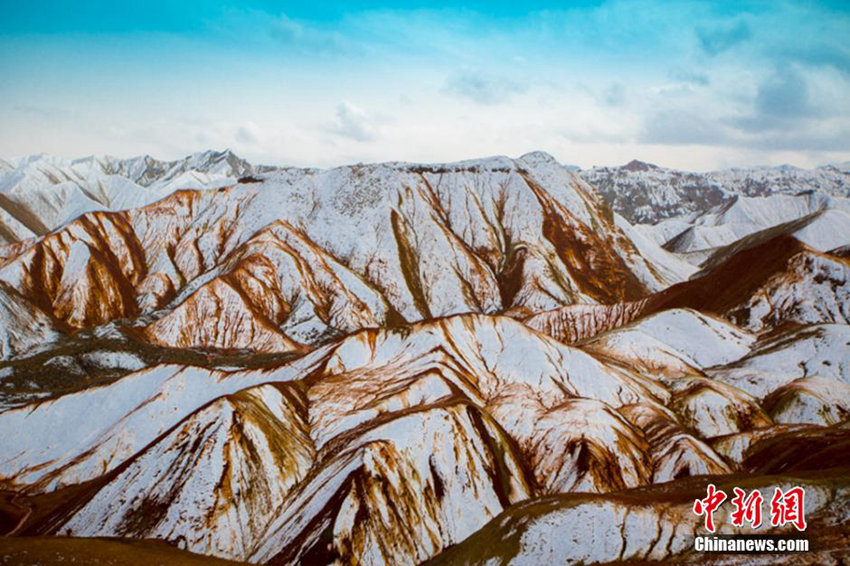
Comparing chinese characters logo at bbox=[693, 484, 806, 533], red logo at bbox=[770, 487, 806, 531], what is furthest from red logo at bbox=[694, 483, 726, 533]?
red logo at bbox=[770, 487, 806, 531]

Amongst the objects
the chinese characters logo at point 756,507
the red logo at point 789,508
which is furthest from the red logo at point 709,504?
the red logo at point 789,508

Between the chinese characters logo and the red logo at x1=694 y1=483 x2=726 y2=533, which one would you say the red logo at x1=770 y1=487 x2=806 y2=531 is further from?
the red logo at x1=694 y1=483 x2=726 y2=533

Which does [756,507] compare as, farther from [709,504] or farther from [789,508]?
[709,504]

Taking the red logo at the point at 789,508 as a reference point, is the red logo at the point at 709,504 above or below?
below

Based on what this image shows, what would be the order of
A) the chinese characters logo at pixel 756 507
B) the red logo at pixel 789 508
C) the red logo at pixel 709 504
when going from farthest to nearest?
the red logo at pixel 709 504 → the chinese characters logo at pixel 756 507 → the red logo at pixel 789 508

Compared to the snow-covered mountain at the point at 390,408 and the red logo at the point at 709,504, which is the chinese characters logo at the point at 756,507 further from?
the snow-covered mountain at the point at 390,408

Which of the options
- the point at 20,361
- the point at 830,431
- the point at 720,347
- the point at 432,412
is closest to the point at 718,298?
the point at 720,347

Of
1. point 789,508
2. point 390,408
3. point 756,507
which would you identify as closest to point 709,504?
point 756,507

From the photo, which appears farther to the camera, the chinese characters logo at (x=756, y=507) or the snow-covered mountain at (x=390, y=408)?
the snow-covered mountain at (x=390, y=408)

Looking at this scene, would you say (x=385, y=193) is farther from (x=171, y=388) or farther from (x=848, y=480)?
(x=848, y=480)
